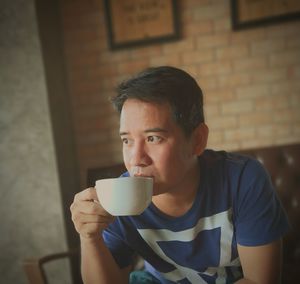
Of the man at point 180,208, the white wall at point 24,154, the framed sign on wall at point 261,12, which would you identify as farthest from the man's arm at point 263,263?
the framed sign on wall at point 261,12

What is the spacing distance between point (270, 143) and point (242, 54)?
55 centimetres

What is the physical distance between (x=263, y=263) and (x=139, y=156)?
1.30 feet

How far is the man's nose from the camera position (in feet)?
2.37

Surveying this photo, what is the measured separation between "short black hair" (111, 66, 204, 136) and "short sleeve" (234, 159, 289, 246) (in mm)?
204

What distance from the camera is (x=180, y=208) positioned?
2.94 feet

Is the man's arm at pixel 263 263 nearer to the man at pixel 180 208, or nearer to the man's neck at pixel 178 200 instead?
the man at pixel 180 208

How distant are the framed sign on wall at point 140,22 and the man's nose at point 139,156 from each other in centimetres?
137

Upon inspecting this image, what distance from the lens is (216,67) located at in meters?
1.93

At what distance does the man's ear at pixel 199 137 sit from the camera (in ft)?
2.81

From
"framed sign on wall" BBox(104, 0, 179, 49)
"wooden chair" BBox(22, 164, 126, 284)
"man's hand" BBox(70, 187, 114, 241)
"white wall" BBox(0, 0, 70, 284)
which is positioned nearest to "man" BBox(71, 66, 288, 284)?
"man's hand" BBox(70, 187, 114, 241)

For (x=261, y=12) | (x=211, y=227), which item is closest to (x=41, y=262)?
(x=211, y=227)

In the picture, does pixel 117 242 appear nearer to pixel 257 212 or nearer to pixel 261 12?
pixel 257 212

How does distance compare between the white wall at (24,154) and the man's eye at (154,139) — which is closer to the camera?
the man's eye at (154,139)

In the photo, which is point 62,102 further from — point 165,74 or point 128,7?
point 165,74
